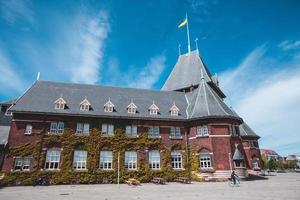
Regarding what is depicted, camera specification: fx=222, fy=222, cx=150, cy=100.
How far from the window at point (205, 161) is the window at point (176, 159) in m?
3.10

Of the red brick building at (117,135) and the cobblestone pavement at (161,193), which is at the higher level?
the red brick building at (117,135)

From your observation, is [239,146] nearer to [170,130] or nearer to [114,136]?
[170,130]

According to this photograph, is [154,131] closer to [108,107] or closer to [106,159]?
[108,107]

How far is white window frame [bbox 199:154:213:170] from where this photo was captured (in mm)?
29984

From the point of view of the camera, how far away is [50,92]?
3272 centimetres

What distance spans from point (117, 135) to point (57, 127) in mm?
7847

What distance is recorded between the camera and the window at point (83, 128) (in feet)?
96.6

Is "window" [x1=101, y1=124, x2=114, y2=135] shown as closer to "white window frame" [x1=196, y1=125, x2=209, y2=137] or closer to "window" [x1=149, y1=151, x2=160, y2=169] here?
"window" [x1=149, y1=151, x2=160, y2=169]

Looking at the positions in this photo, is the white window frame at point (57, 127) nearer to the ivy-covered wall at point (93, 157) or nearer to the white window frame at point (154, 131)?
the ivy-covered wall at point (93, 157)

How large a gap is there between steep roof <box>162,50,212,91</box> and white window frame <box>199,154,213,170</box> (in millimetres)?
14787

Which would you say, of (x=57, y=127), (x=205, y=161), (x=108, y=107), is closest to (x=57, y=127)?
(x=57, y=127)

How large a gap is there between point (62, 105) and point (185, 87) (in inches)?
872

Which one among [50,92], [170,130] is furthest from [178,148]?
[50,92]

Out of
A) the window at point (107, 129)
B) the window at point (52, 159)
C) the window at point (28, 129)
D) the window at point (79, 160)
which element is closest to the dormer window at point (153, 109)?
the window at point (107, 129)
